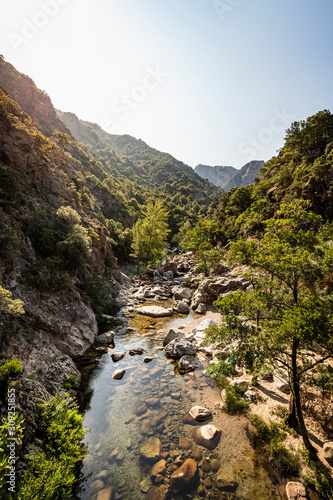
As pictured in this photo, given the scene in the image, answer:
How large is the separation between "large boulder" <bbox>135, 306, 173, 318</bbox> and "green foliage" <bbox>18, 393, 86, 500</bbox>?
13.3 metres

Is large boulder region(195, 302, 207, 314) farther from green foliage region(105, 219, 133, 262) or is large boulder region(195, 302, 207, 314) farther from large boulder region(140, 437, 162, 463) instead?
green foliage region(105, 219, 133, 262)

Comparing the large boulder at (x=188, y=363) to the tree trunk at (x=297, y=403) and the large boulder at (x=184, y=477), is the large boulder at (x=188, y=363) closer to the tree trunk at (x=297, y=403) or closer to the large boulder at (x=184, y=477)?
the large boulder at (x=184, y=477)

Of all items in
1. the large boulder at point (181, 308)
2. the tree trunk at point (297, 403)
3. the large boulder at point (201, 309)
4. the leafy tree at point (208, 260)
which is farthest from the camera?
the leafy tree at point (208, 260)

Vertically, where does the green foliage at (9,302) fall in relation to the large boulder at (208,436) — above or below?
above

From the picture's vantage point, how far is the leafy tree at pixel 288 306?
17.8ft

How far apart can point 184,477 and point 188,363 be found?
5872 mm

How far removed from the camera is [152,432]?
809cm

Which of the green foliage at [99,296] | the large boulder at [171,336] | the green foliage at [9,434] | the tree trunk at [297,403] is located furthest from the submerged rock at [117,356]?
the tree trunk at [297,403]

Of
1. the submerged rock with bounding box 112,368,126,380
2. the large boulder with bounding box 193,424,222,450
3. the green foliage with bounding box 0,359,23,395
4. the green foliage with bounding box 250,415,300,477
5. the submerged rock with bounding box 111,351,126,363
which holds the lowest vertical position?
the submerged rock with bounding box 111,351,126,363

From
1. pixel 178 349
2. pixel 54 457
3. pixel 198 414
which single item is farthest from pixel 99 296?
pixel 54 457

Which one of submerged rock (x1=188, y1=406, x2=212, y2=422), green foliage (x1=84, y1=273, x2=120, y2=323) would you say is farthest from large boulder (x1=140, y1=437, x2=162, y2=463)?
green foliage (x1=84, y1=273, x2=120, y2=323)

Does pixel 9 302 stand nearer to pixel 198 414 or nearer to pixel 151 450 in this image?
pixel 151 450

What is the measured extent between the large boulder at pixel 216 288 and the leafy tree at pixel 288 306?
1406 cm

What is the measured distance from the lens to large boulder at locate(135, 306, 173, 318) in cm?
2067
